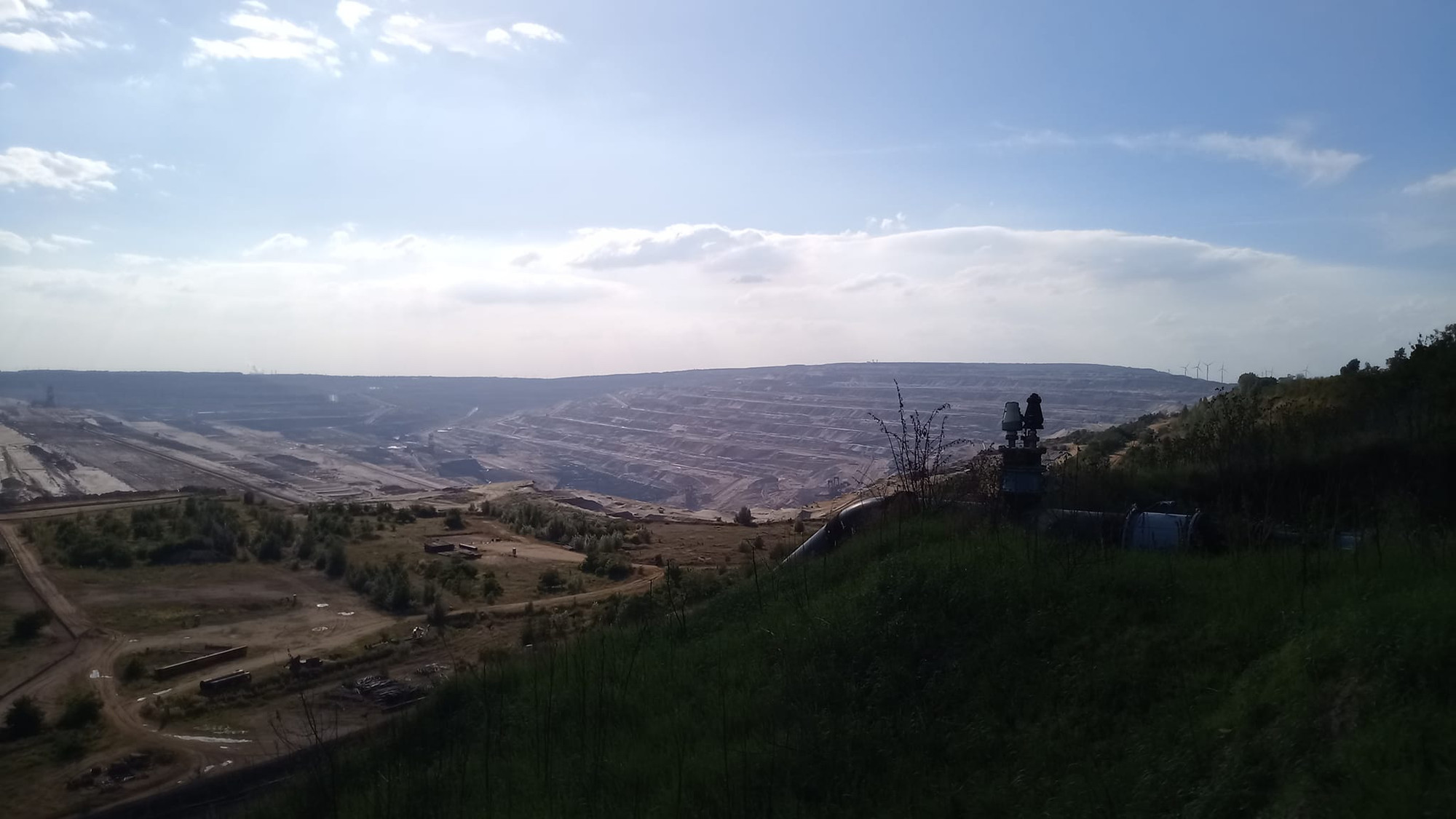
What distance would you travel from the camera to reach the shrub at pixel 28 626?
19.0 m

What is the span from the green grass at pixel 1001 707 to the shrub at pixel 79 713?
9049 mm

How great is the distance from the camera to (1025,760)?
4.87 meters

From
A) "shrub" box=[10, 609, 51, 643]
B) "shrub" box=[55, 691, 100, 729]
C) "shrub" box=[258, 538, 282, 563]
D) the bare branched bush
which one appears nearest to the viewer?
the bare branched bush

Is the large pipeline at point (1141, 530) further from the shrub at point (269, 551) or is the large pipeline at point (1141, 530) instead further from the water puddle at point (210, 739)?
the shrub at point (269, 551)

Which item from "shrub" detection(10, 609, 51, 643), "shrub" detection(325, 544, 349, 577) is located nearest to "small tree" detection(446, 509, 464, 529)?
"shrub" detection(325, 544, 349, 577)

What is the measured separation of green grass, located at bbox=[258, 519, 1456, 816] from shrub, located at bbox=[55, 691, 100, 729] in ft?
29.7

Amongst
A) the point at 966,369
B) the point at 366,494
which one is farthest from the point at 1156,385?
the point at 366,494

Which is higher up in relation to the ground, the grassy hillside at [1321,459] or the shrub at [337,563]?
the grassy hillside at [1321,459]

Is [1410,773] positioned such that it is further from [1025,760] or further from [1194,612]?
[1194,612]

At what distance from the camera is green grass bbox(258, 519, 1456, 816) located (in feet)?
13.1

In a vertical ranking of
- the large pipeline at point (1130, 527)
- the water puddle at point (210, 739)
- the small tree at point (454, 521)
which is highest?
the large pipeline at point (1130, 527)

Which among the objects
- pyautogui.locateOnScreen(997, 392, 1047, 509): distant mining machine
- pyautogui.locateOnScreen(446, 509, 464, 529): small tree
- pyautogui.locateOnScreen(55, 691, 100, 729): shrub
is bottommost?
pyautogui.locateOnScreen(446, 509, 464, 529): small tree

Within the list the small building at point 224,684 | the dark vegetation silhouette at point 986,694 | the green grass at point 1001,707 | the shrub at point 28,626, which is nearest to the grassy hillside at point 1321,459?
the dark vegetation silhouette at point 986,694

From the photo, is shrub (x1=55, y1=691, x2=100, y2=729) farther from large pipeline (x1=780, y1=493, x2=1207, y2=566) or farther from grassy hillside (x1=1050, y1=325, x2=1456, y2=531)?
grassy hillside (x1=1050, y1=325, x2=1456, y2=531)
